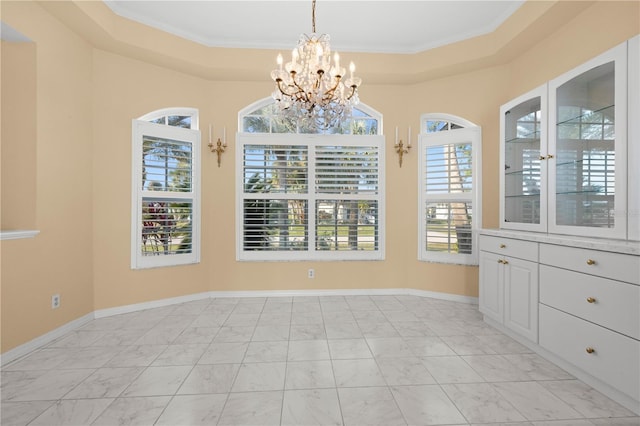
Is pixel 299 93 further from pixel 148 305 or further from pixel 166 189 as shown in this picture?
pixel 148 305

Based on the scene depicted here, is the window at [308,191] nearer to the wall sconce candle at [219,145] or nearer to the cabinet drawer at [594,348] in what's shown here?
the wall sconce candle at [219,145]

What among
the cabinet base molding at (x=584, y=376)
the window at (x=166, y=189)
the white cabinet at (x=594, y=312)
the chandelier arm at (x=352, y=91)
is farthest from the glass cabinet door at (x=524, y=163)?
the window at (x=166, y=189)

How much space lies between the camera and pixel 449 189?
3.71 metres

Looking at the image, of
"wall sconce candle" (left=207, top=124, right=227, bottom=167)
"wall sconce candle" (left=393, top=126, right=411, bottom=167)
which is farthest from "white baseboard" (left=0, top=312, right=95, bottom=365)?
"wall sconce candle" (left=393, top=126, right=411, bottom=167)

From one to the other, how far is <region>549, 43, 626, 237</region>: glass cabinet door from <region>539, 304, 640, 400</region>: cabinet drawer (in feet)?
2.08

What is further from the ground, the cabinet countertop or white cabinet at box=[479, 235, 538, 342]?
the cabinet countertop

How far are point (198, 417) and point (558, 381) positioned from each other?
2.32m

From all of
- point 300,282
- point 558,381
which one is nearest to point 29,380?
point 300,282

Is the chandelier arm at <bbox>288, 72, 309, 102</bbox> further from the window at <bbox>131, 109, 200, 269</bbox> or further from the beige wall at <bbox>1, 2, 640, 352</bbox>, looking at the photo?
the window at <bbox>131, 109, 200, 269</bbox>

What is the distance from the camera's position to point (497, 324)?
2793mm

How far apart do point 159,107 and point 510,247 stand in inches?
158

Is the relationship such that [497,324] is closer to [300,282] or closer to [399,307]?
[399,307]

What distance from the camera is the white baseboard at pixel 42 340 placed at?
2.24 metres

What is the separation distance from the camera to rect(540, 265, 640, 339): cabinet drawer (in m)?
1.64
